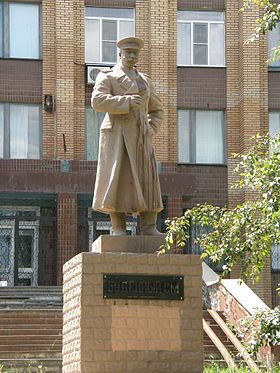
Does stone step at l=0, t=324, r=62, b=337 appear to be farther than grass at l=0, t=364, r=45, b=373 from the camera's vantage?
Yes

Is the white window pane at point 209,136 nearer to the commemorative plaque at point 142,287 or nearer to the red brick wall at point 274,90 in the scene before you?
the red brick wall at point 274,90

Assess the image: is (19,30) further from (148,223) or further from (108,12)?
(148,223)

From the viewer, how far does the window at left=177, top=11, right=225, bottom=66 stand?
3566 cm

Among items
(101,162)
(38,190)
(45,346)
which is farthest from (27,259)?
(101,162)

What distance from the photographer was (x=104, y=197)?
1501 cm

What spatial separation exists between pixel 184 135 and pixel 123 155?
800 inches

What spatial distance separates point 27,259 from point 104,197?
19.2m

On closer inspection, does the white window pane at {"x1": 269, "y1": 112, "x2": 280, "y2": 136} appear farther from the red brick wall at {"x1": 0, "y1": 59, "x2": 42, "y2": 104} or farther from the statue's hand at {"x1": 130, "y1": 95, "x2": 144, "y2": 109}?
the statue's hand at {"x1": 130, "y1": 95, "x2": 144, "y2": 109}

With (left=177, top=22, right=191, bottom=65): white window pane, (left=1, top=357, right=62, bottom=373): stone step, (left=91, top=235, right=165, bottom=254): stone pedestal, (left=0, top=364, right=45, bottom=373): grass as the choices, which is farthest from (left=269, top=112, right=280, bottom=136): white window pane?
(left=91, top=235, right=165, bottom=254): stone pedestal

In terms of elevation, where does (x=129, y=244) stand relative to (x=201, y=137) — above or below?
below

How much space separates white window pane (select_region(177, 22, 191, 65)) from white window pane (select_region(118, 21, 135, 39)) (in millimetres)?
1326

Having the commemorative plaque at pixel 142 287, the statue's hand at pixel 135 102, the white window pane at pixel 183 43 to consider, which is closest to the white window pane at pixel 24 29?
the white window pane at pixel 183 43

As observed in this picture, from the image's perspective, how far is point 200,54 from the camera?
117ft

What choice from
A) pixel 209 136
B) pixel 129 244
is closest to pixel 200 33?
pixel 209 136
